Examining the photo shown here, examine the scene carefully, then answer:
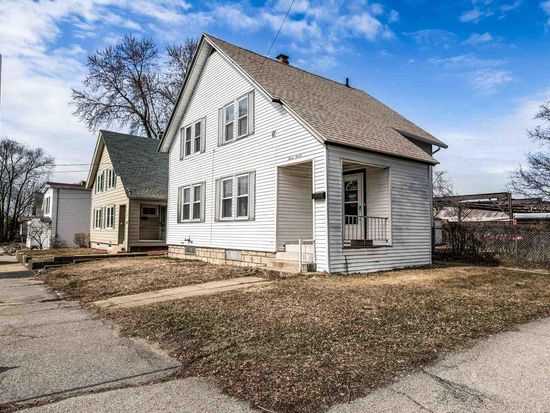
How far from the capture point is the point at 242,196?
41.3ft

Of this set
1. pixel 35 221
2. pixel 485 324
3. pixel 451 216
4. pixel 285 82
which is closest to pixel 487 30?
pixel 285 82

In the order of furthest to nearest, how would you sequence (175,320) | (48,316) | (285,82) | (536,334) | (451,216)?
(451,216) → (285,82) → (48,316) → (175,320) → (536,334)

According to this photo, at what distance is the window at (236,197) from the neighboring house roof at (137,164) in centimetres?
844

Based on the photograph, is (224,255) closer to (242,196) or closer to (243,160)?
(242,196)

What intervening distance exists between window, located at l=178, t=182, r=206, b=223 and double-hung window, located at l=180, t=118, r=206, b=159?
1502 mm

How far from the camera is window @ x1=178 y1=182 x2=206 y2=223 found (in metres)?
15.0

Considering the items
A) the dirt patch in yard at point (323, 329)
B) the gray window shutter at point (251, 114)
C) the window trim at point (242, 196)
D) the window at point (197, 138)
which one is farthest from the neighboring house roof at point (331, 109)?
the dirt patch in yard at point (323, 329)

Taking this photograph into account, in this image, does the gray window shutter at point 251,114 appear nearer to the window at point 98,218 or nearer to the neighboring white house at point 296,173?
the neighboring white house at point 296,173

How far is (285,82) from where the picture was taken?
12.9 m

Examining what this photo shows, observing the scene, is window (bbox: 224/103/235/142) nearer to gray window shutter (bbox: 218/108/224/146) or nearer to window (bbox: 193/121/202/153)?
Result: gray window shutter (bbox: 218/108/224/146)

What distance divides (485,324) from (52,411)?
503 centimetres

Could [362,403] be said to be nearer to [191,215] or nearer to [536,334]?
[536,334]

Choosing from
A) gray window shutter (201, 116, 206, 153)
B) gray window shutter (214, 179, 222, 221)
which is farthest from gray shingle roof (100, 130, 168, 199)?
gray window shutter (214, 179, 222, 221)

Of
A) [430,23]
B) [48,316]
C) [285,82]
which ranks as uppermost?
[430,23]
